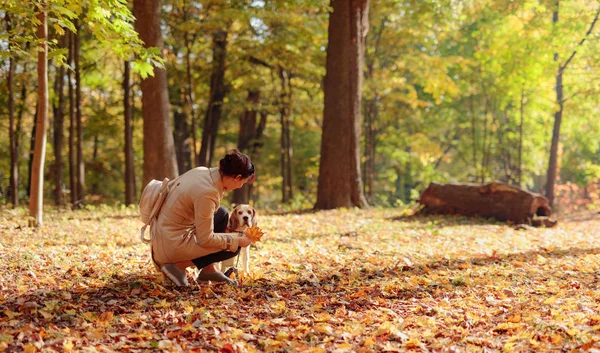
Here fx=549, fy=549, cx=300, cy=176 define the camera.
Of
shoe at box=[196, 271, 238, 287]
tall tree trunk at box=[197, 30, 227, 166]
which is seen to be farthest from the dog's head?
tall tree trunk at box=[197, 30, 227, 166]

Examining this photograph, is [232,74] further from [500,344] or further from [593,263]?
[500,344]

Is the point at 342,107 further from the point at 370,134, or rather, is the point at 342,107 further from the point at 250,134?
the point at 370,134

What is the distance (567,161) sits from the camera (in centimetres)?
3472

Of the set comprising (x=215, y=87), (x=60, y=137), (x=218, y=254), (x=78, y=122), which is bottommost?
(x=218, y=254)

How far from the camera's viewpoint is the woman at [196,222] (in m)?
4.74

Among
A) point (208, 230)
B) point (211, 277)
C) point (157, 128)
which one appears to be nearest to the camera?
point (208, 230)

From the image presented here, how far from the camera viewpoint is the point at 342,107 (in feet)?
44.7

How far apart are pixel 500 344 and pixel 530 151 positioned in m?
25.3

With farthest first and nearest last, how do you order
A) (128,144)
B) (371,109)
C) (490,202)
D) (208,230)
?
1. (371,109)
2. (128,144)
3. (490,202)
4. (208,230)

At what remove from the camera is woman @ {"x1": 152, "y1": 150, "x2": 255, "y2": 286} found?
4.74 meters

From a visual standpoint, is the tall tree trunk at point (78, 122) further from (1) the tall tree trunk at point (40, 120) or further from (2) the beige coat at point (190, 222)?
(2) the beige coat at point (190, 222)

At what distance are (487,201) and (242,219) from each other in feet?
28.8

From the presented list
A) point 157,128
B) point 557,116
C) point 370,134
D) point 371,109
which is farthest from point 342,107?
point 370,134

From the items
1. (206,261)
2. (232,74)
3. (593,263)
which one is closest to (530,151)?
(232,74)
